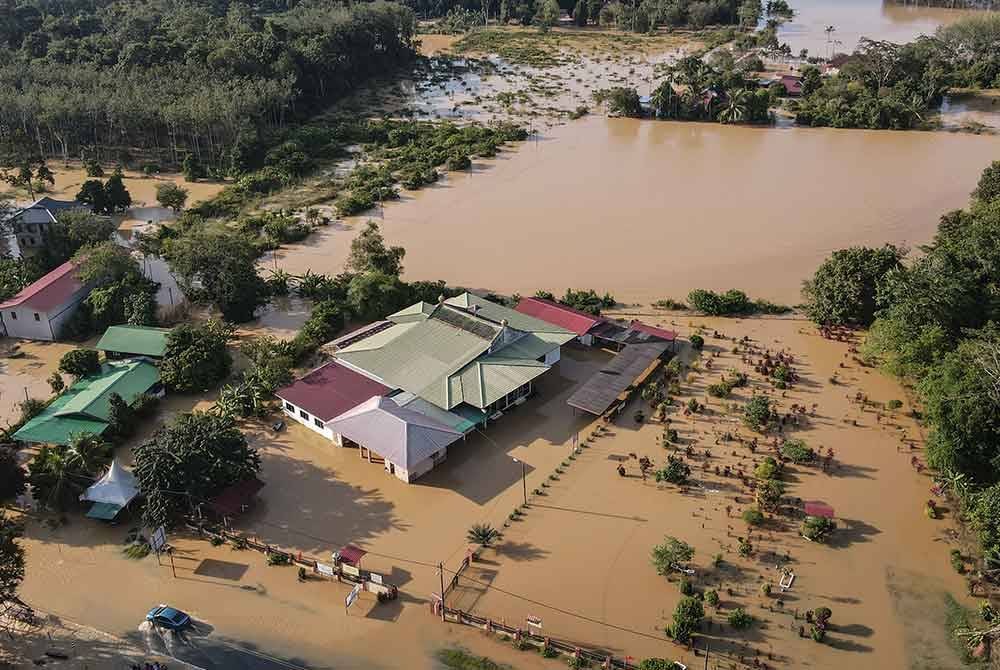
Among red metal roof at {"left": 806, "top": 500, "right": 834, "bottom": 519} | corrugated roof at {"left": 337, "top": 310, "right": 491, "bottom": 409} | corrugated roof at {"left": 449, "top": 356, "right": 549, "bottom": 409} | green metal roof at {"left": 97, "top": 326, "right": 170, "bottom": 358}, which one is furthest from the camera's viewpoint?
green metal roof at {"left": 97, "top": 326, "right": 170, "bottom": 358}

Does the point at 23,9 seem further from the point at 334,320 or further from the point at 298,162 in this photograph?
the point at 334,320

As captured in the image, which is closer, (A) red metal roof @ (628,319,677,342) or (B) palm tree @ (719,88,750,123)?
(A) red metal roof @ (628,319,677,342)

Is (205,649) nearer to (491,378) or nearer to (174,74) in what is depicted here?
(491,378)

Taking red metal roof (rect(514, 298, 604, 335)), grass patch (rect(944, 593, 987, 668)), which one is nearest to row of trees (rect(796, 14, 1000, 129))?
red metal roof (rect(514, 298, 604, 335))

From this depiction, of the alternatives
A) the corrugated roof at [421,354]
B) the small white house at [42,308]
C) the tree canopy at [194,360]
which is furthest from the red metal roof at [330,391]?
the small white house at [42,308]

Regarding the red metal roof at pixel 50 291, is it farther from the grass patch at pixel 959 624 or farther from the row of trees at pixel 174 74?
the grass patch at pixel 959 624

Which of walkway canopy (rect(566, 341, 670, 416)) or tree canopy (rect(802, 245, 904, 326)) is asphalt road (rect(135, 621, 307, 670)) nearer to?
walkway canopy (rect(566, 341, 670, 416))
